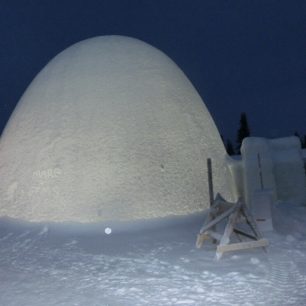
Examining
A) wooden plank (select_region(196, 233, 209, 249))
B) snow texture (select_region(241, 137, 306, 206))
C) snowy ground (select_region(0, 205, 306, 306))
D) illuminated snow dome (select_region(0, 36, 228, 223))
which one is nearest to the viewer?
snowy ground (select_region(0, 205, 306, 306))

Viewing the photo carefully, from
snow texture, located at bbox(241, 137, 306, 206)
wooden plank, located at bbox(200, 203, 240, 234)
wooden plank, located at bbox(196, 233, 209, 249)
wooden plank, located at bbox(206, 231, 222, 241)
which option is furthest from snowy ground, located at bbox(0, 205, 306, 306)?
snow texture, located at bbox(241, 137, 306, 206)

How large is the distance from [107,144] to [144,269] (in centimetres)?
473

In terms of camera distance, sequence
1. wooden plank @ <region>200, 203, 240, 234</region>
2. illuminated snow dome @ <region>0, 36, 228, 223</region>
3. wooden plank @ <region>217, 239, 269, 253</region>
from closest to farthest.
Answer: wooden plank @ <region>217, 239, 269, 253</region>, wooden plank @ <region>200, 203, 240, 234</region>, illuminated snow dome @ <region>0, 36, 228, 223</region>

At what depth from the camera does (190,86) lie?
13.2 metres

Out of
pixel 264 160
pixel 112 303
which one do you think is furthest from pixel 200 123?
pixel 112 303

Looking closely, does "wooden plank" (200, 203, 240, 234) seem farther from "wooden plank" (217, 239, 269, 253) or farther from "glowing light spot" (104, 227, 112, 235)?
"glowing light spot" (104, 227, 112, 235)

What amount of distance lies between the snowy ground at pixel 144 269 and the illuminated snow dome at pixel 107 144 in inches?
39.0

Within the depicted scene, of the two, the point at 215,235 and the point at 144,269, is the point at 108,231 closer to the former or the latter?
the point at 144,269

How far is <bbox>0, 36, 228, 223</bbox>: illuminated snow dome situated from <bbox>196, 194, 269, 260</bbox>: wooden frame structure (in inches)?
76.0

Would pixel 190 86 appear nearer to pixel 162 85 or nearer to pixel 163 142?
pixel 162 85

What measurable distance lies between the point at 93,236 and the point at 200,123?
5.31 m

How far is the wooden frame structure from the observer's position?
293 inches

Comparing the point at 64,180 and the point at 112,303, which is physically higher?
the point at 64,180

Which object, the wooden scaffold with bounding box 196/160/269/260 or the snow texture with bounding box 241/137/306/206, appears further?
the snow texture with bounding box 241/137/306/206
